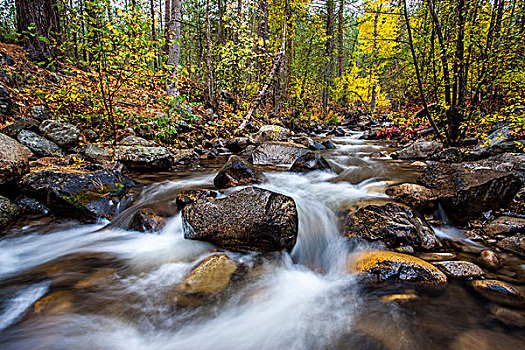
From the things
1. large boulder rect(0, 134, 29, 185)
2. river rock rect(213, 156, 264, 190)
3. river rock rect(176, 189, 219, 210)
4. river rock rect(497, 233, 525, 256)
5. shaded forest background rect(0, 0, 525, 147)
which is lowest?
river rock rect(497, 233, 525, 256)

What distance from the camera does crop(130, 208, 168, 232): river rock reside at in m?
3.79

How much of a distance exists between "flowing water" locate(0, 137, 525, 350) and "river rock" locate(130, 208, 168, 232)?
10cm

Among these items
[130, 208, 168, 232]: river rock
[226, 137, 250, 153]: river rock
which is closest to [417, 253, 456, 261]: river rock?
[130, 208, 168, 232]: river rock

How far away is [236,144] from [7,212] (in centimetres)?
670

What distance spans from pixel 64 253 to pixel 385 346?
157 inches

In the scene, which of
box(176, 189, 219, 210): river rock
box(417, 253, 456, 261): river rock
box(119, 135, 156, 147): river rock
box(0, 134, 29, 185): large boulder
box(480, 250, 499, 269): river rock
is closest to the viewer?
box(480, 250, 499, 269): river rock

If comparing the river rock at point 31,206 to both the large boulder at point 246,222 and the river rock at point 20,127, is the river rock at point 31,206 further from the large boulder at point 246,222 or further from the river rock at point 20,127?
the large boulder at point 246,222

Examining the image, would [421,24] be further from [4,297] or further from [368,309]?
[4,297]

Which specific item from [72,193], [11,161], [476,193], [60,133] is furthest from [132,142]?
[476,193]

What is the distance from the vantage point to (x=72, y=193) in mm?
3906

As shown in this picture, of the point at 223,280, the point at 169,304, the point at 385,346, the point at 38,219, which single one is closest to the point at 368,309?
the point at 385,346

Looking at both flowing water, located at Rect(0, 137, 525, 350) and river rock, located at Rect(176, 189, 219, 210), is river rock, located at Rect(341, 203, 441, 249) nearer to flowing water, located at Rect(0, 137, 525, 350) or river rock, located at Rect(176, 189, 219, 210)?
flowing water, located at Rect(0, 137, 525, 350)

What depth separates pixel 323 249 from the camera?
11.7 feet

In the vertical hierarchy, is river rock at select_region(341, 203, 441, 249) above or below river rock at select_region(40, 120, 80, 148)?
below
